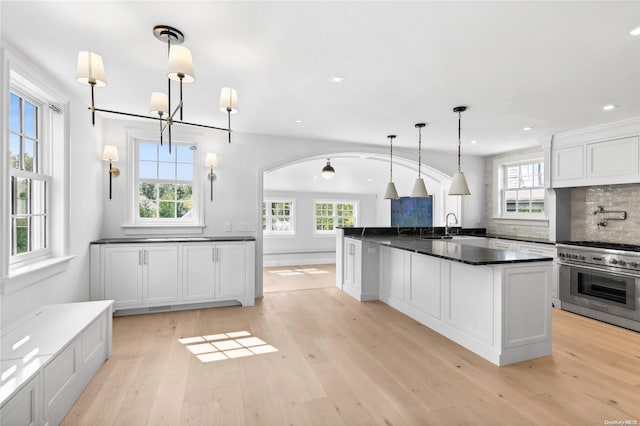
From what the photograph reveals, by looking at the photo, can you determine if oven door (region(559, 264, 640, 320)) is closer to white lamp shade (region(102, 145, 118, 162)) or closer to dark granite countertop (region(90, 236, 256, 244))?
dark granite countertop (region(90, 236, 256, 244))

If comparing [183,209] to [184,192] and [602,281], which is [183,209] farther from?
[602,281]

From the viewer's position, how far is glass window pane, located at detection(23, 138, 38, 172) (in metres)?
2.86

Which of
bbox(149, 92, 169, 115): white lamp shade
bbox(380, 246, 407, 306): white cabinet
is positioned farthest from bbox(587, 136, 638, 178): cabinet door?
bbox(149, 92, 169, 115): white lamp shade

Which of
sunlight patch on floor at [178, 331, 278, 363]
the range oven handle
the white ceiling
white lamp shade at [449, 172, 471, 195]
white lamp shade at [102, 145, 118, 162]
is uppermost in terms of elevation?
the white ceiling

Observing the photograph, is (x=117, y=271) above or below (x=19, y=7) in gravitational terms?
below

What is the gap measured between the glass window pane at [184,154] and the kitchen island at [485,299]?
3.13 m

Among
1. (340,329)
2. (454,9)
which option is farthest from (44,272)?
(454,9)

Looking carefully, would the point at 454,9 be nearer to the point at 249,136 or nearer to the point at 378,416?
the point at 378,416

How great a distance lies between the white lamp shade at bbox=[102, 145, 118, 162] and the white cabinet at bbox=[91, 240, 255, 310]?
3.46ft

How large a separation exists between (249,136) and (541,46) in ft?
12.2

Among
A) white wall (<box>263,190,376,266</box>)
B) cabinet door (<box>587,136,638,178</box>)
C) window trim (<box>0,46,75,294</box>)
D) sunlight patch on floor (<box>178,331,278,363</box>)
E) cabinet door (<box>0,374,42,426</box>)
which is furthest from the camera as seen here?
white wall (<box>263,190,376,266</box>)

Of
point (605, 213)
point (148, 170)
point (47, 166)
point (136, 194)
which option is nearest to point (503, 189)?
point (605, 213)

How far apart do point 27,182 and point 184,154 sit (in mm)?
2026

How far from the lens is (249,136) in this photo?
16.1 feet
